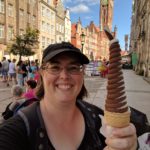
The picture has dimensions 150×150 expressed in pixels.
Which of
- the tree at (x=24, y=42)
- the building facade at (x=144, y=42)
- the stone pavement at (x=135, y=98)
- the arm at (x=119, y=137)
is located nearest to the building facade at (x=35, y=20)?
the tree at (x=24, y=42)

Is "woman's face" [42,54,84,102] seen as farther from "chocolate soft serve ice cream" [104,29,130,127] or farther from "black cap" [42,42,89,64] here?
"chocolate soft serve ice cream" [104,29,130,127]

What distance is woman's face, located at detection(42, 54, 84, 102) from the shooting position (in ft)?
6.25

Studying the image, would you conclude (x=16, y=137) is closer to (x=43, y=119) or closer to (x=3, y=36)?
(x=43, y=119)

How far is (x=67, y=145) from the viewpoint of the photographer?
1.84 meters

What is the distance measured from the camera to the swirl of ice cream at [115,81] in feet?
4.15

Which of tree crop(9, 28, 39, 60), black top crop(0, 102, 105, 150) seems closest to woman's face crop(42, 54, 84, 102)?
black top crop(0, 102, 105, 150)

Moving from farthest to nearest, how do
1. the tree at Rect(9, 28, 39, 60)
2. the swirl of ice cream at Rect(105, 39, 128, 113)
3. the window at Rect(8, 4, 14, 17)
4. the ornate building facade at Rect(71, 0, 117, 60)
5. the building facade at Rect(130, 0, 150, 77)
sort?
the ornate building facade at Rect(71, 0, 117, 60)
the window at Rect(8, 4, 14, 17)
the tree at Rect(9, 28, 39, 60)
the building facade at Rect(130, 0, 150, 77)
the swirl of ice cream at Rect(105, 39, 128, 113)

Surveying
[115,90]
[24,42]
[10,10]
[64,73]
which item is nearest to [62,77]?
[64,73]

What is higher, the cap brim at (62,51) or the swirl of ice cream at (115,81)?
the cap brim at (62,51)

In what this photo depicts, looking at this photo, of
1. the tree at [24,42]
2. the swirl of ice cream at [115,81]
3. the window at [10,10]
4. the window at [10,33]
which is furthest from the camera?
the window at [10,10]

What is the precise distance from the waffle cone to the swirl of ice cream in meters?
0.02

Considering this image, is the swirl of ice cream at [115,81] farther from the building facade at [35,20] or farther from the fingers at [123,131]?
the building facade at [35,20]

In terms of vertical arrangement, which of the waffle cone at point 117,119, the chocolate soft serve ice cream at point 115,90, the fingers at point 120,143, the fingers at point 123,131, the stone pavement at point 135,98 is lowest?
the stone pavement at point 135,98

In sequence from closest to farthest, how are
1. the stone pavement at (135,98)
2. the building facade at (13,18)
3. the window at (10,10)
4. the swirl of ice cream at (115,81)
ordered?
the swirl of ice cream at (115,81) < the stone pavement at (135,98) < the building facade at (13,18) < the window at (10,10)
